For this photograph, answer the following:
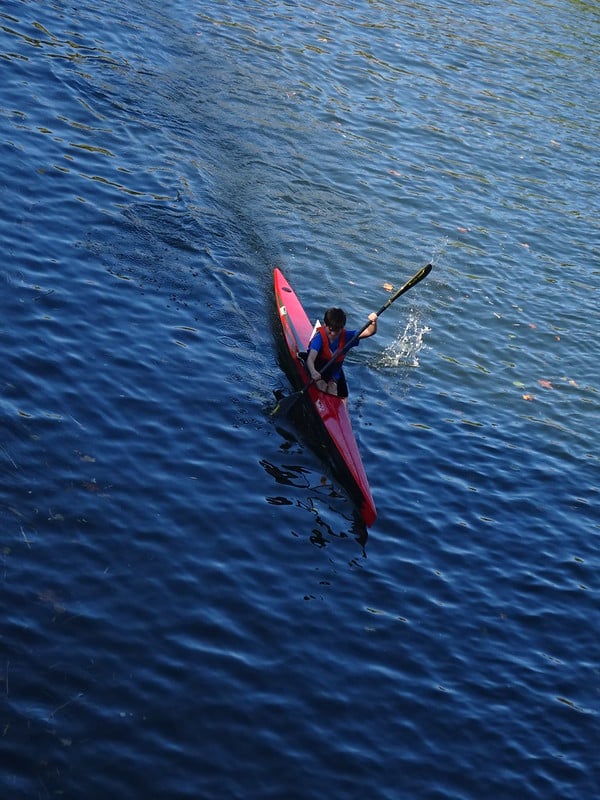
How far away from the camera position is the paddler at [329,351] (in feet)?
47.5

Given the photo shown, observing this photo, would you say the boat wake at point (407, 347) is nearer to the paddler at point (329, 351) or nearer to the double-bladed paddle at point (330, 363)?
the paddler at point (329, 351)

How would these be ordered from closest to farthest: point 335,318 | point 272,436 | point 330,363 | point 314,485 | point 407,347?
point 314,485, point 272,436, point 335,318, point 330,363, point 407,347

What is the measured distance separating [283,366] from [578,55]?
20815 mm

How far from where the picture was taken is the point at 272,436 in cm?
1374

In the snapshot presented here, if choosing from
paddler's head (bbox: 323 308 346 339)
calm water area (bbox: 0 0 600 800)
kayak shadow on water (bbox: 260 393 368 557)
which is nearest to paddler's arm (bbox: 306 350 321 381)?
paddler's head (bbox: 323 308 346 339)

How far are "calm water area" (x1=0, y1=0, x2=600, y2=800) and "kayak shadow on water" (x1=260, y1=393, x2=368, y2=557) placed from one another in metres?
0.05

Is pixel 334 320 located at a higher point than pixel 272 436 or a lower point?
higher

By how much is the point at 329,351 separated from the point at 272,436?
164 cm

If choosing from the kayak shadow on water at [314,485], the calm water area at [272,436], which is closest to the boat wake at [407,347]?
the calm water area at [272,436]

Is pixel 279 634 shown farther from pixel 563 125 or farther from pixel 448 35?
pixel 448 35

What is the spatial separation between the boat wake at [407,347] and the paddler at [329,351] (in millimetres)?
1849

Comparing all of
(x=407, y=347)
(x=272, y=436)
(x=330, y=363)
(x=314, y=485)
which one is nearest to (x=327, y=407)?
(x=330, y=363)

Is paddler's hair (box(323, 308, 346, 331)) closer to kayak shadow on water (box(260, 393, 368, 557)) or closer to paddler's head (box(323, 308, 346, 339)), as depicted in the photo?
paddler's head (box(323, 308, 346, 339))

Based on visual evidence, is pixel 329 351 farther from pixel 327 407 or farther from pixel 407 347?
pixel 407 347
